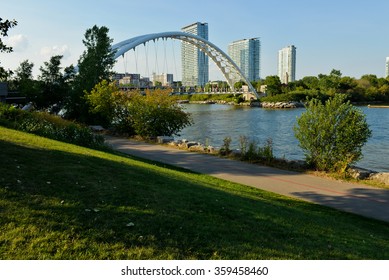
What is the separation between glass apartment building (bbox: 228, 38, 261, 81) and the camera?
6914 inches

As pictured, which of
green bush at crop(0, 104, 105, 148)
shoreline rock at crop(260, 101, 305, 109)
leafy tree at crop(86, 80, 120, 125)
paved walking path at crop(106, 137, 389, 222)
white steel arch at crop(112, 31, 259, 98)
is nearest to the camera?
paved walking path at crop(106, 137, 389, 222)

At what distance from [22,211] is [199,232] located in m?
1.84

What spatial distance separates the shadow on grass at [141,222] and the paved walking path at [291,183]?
115cm

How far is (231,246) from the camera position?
3768 mm

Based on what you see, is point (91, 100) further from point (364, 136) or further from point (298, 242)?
point (298, 242)

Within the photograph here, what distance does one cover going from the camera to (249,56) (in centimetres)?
17500

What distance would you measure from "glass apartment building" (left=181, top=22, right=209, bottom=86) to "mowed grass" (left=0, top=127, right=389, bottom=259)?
118916 millimetres

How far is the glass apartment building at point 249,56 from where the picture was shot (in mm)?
175625

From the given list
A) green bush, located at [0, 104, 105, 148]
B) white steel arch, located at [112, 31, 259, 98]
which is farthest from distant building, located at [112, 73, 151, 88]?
green bush, located at [0, 104, 105, 148]

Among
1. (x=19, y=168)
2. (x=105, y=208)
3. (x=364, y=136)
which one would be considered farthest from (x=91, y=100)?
(x=105, y=208)

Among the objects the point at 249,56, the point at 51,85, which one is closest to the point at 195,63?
the point at 249,56

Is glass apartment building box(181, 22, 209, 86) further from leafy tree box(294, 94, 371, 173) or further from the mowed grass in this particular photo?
the mowed grass

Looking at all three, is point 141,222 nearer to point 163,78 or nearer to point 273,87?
point 273,87

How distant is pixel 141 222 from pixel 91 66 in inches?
800
